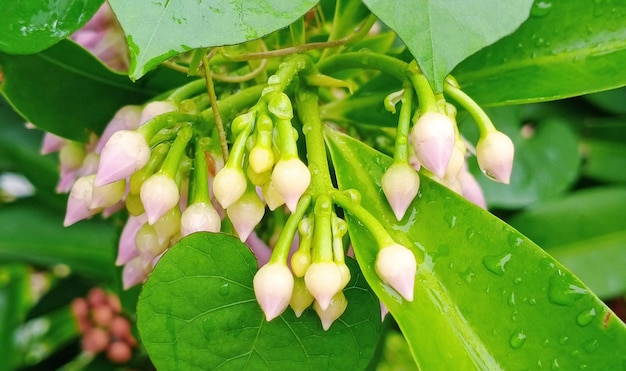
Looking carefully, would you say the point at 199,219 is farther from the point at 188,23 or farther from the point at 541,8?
the point at 541,8

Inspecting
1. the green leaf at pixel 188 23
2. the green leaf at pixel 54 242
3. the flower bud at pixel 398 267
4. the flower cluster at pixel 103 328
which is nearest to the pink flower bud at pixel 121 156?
the green leaf at pixel 188 23

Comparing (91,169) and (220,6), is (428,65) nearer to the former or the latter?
(220,6)

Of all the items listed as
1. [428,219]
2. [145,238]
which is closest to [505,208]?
[428,219]

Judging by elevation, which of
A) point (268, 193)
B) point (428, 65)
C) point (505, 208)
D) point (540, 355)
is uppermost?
point (428, 65)

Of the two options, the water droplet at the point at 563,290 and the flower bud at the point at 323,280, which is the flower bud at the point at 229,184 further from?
the water droplet at the point at 563,290

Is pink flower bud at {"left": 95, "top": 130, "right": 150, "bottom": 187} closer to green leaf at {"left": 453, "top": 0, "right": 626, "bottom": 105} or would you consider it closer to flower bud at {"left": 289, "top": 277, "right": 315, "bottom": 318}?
flower bud at {"left": 289, "top": 277, "right": 315, "bottom": 318}

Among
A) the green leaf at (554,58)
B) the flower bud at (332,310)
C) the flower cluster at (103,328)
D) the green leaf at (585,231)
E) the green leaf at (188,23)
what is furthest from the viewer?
the flower cluster at (103,328)

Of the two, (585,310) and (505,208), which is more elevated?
(585,310)

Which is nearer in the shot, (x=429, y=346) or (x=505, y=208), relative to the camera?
(x=429, y=346)
